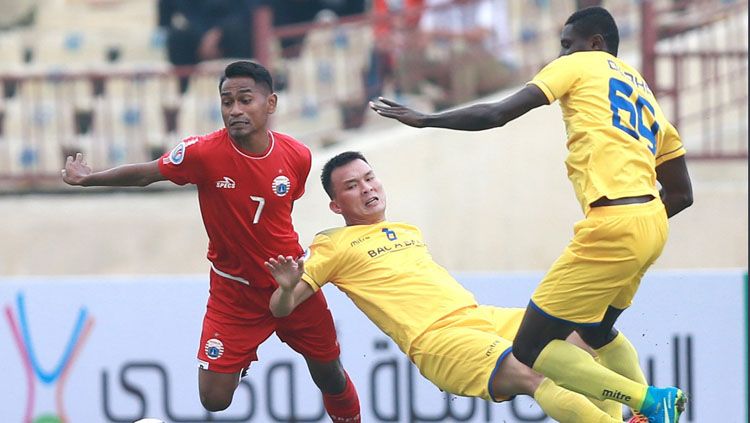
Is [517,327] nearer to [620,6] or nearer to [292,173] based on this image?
[292,173]

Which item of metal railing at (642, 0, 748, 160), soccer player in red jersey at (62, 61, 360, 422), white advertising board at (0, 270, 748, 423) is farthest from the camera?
metal railing at (642, 0, 748, 160)

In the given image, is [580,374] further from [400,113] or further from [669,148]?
[400,113]

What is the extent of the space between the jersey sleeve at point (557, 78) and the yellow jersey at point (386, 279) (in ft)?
3.73

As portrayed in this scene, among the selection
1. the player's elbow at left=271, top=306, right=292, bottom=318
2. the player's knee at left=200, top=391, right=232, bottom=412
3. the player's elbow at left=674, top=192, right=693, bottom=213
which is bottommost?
the player's knee at left=200, top=391, right=232, bottom=412

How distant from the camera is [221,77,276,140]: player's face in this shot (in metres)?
5.96

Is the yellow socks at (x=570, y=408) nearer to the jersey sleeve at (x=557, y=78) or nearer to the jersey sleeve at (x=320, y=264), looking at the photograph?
the jersey sleeve at (x=320, y=264)

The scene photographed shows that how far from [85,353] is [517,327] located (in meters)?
3.18

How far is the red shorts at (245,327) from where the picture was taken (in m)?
6.50

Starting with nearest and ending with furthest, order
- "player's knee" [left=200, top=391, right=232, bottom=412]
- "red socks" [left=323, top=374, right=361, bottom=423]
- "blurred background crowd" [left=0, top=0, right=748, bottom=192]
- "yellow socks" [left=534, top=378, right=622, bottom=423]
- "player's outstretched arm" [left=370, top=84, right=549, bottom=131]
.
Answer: "player's outstretched arm" [left=370, top=84, right=549, bottom=131], "yellow socks" [left=534, top=378, right=622, bottom=423], "player's knee" [left=200, top=391, right=232, bottom=412], "red socks" [left=323, top=374, right=361, bottom=423], "blurred background crowd" [left=0, top=0, right=748, bottom=192]

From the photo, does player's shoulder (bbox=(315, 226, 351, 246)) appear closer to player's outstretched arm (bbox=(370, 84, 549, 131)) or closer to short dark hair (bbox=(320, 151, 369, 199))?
short dark hair (bbox=(320, 151, 369, 199))

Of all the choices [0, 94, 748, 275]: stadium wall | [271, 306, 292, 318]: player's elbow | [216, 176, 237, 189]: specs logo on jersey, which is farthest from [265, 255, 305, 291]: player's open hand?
[0, 94, 748, 275]: stadium wall

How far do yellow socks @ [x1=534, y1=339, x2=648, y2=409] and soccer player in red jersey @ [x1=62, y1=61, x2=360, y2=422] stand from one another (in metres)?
1.31

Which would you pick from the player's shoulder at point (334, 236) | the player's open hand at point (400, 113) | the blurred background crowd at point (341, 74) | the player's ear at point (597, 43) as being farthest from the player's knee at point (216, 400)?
the blurred background crowd at point (341, 74)

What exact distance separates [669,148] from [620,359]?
0.95 metres
